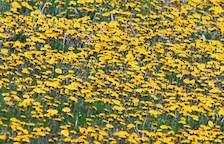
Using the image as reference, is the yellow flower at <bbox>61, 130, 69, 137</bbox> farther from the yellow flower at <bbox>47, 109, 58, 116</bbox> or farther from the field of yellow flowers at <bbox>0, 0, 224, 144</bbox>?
the yellow flower at <bbox>47, 109, 58, 116</bbox>

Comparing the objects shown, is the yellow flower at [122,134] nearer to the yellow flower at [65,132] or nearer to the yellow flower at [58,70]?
the yellow flower at [65,132]

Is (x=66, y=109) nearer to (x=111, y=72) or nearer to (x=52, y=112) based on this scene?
(x=52, y=112)

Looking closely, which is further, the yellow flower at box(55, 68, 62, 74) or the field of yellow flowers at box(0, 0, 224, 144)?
the yellow flower at box(55, 68, 62, 74)

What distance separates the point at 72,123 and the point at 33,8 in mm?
3801

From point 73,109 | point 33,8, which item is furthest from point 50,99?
point 33,8

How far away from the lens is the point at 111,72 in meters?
8.53

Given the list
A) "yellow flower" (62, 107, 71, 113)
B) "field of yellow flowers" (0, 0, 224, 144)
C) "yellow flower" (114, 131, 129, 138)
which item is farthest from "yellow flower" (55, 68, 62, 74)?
"yellow flower" (114, 131, 129, 138)

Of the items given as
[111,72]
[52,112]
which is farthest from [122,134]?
[111,72]

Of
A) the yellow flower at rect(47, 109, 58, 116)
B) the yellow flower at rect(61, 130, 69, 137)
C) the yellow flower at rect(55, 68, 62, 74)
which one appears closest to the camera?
the yellow flower at rect(61, 130, 69, 137)

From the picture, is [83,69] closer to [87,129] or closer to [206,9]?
[87,129]

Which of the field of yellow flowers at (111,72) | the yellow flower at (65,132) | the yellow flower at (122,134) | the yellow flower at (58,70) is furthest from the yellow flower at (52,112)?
the yellow flower at (58,70)

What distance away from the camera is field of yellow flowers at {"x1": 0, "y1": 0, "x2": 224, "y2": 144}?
280 inches

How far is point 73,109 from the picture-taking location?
297 inches

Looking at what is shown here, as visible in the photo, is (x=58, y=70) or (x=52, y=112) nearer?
(x=52, y=112)
